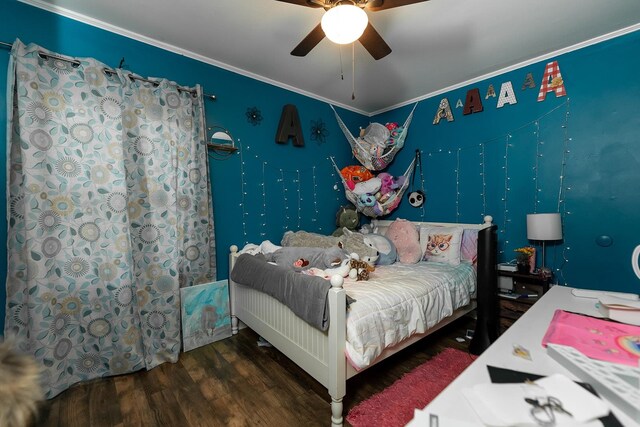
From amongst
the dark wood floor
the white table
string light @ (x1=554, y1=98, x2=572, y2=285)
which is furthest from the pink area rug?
string light @ (x1=554, y1=98, x2=572, y2=285)

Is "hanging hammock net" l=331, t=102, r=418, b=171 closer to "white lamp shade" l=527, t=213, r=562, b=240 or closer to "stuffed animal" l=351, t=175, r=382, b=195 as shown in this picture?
"stuffed animal" l=351, t=175, r=382, b=195

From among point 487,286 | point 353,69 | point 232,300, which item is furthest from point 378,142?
point 232,300

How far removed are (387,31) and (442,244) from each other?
2.03m

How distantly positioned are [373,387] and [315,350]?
0.52m

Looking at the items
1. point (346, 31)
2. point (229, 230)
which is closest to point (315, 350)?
point (229, 230)

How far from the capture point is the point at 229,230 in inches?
105

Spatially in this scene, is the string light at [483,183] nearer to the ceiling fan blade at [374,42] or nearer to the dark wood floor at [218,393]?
the dark wood floor at [218,393]

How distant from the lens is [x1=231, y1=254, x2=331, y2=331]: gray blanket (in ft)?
5.15

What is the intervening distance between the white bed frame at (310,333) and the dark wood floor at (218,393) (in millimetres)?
174

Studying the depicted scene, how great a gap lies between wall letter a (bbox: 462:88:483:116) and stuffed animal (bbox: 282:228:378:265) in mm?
1835

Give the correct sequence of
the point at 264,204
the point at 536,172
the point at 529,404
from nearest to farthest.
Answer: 1. the point at 529,404
2. the point at 536,172
3. the point at 264,204

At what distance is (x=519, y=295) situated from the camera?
2396 millimetres

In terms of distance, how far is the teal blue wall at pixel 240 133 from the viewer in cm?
179

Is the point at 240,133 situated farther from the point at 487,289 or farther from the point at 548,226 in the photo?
the point at 548,226
